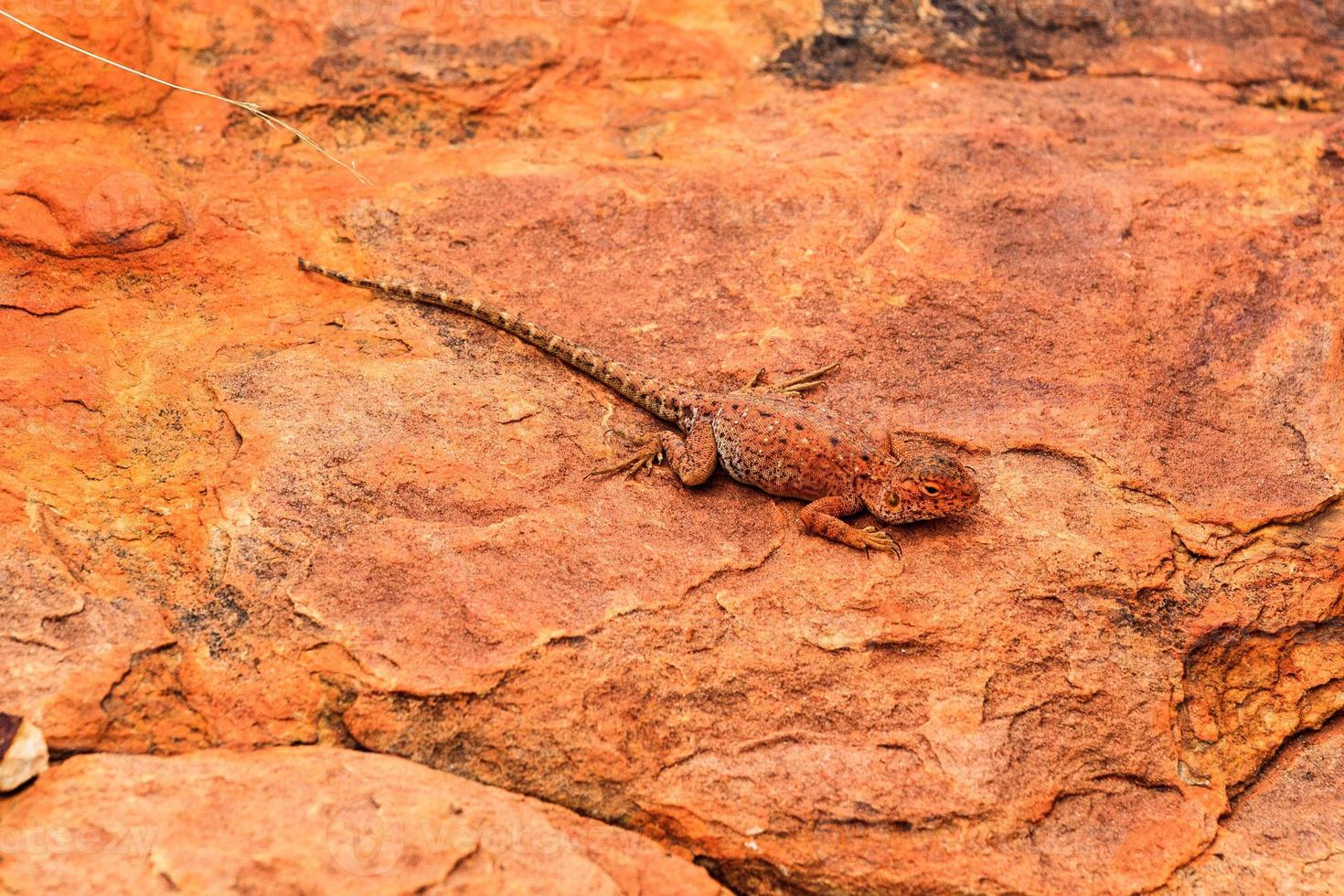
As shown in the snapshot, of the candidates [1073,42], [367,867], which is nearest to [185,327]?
[367,867]

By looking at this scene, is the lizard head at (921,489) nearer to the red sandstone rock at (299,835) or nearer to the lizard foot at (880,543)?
the lizard foot at (880,543)

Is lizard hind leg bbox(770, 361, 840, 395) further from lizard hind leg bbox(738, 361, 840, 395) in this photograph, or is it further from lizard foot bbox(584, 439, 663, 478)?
lizard foot bbox(584, 439, 663, 478)

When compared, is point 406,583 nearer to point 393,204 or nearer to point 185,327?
point 185,327

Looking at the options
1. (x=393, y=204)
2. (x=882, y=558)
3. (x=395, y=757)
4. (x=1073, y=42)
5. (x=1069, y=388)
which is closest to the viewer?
(x=395, y=757)

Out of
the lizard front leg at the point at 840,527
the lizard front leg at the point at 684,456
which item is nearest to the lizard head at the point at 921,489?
the lizard front leg at the point at 840,527

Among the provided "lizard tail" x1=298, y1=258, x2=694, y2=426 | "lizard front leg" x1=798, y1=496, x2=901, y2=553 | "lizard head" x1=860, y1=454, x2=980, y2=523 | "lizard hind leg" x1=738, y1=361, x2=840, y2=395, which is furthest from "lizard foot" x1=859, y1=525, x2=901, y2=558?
"lizard tail" x1=298, y1=258, x2=694, y2=426

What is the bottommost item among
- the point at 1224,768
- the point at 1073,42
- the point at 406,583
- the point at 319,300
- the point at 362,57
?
the point at 1224,768

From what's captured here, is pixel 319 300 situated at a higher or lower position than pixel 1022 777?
higher
